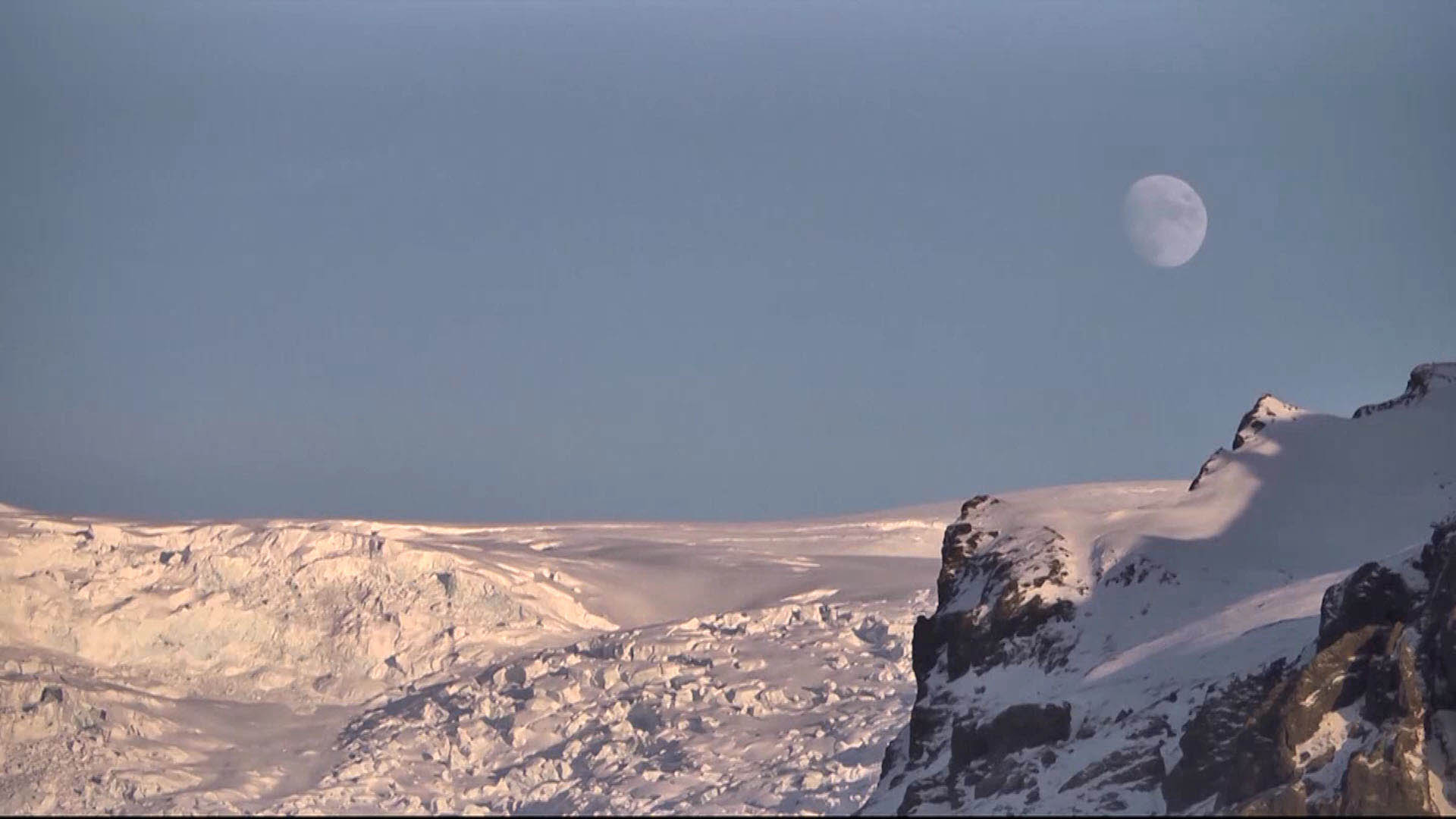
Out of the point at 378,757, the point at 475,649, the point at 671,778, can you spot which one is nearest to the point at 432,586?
the point at 475,649

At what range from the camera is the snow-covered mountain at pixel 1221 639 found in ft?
140

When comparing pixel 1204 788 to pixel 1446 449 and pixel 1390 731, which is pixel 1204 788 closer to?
pixel 1390 731

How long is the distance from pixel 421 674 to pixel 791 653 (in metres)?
21.1

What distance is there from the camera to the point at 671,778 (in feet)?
291

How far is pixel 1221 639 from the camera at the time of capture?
50.7 m

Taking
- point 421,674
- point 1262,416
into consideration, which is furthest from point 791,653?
point 1262,416

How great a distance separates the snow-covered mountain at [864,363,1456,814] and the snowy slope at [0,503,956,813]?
2244 cm

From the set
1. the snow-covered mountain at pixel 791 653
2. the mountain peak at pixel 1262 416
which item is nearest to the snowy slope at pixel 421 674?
the snow-covered mountain at pixel 791 653

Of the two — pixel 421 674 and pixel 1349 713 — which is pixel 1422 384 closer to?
pixel 1349 713

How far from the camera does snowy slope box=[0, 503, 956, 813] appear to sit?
3479 inches

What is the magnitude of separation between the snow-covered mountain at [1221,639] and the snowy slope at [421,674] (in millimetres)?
22442


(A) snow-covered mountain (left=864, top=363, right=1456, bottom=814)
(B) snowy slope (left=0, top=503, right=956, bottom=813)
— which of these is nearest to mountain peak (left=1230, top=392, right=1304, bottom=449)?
(A) snow-covered mountain (left=864, top=363, right=1456, bottom=814)

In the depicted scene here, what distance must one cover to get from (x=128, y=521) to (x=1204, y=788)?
314ft

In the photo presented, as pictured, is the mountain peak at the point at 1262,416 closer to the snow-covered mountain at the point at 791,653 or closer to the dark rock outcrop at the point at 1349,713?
the snow-covered mountain at the point at 791,653
